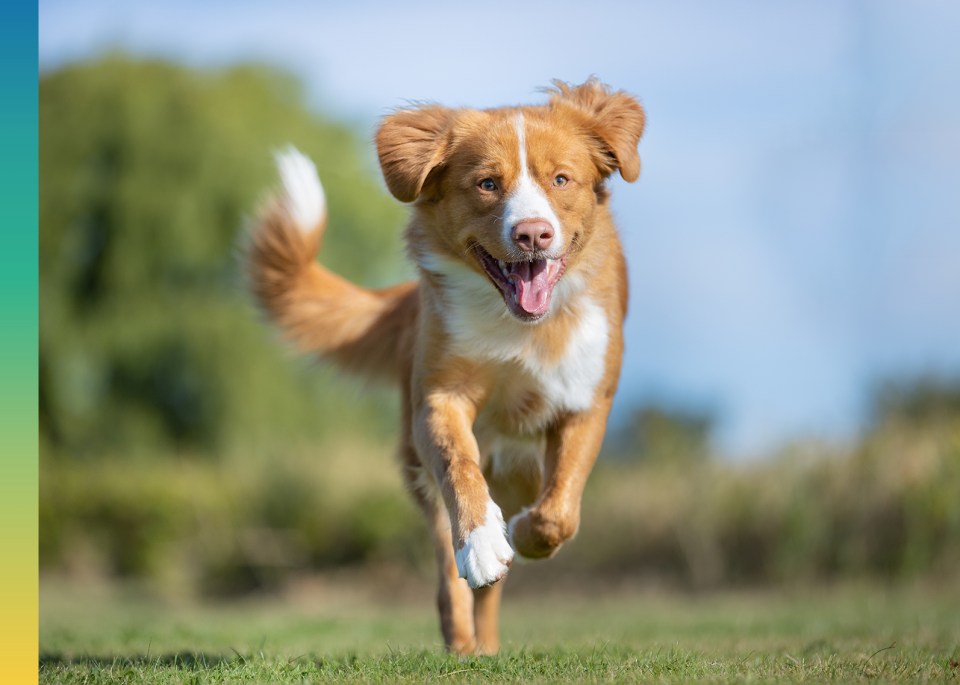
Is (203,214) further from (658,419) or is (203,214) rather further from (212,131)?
(658,419)

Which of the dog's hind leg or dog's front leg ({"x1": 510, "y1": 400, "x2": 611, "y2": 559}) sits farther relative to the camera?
the dog's hind leg

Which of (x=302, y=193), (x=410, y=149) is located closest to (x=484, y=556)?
(x=410, y=149)

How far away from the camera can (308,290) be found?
7.26 metres

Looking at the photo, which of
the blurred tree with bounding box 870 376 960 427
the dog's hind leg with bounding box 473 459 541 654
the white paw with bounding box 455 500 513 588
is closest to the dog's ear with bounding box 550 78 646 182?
the dog's hind leg with bounding box 473 459 541 654

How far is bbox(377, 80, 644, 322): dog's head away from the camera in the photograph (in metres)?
5.12

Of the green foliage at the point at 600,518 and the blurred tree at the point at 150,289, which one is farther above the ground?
the blurred tree at the point at 150,289

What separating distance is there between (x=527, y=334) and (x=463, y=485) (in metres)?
0.92

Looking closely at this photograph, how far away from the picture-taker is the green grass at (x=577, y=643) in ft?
14.3

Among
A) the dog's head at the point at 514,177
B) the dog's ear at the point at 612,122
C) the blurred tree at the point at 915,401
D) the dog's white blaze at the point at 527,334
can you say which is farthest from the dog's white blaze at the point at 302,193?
the blurred tree at the point at 915,401

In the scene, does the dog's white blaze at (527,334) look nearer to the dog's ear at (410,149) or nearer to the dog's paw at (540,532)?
the dog's ear at (410,149)

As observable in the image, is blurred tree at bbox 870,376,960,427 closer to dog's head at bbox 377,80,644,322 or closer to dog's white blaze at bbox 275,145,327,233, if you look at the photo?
dog's white blaze at bbox 275,145,327,233

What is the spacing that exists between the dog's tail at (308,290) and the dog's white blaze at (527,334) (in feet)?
5.05

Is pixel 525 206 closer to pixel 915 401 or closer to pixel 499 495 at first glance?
pixel 499 495

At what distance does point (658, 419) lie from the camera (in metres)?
16.0
